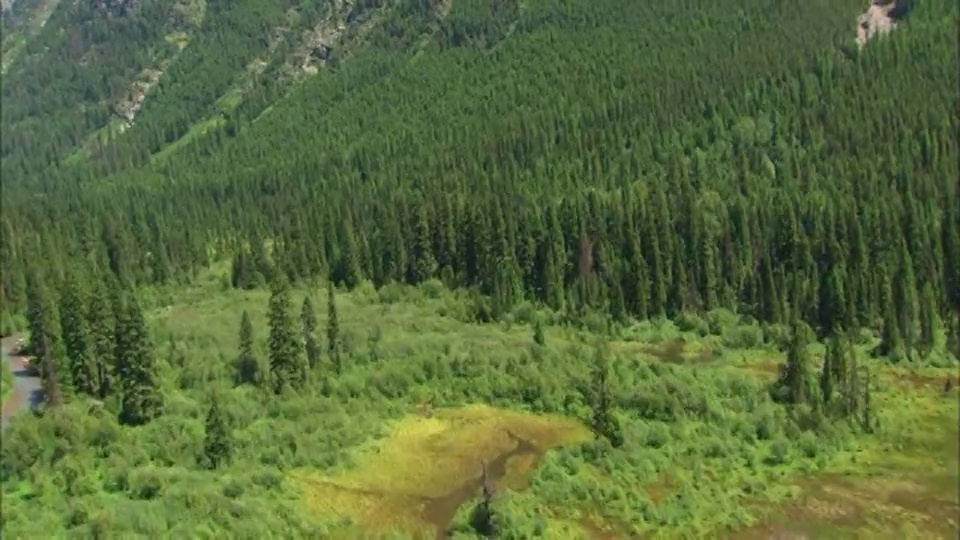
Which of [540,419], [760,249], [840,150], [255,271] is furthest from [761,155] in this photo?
[540,419]

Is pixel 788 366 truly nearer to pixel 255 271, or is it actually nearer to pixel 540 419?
pixel 540 419

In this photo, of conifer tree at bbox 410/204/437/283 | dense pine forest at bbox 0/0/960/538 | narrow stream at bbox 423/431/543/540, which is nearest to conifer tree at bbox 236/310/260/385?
dense pine forest at bbox 0/0/960/538

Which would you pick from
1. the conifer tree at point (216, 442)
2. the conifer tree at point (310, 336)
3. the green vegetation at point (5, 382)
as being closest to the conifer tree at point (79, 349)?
the green vegetation at point (5, 382)

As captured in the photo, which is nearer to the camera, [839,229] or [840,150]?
[839,229]

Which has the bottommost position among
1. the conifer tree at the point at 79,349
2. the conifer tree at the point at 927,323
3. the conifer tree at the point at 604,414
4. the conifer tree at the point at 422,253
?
the conifer tree at the point at 604,414

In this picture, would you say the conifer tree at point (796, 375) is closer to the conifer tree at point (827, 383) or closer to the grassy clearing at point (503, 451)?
the conifer tree at point (827, 383)

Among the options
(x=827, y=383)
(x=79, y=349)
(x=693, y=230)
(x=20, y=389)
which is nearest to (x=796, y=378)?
(x=827, y=383)
